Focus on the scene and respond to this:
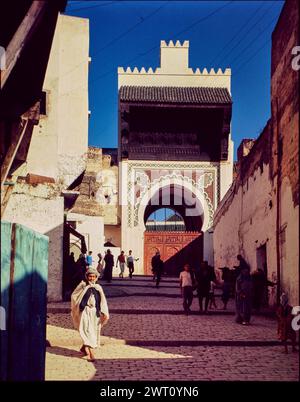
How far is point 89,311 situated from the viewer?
7910 millimetres

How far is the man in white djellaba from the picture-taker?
7.76m

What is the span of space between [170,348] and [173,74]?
2068 centimetres

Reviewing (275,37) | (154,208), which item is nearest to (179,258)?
(154,208)

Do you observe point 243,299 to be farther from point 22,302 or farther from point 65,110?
point 65,110

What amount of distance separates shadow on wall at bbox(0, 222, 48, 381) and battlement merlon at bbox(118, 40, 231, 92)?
22501 mm

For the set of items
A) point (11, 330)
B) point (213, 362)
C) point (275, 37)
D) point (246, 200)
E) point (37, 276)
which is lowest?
point (213, 362)

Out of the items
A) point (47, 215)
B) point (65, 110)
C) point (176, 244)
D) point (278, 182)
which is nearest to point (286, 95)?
point (278, 182)

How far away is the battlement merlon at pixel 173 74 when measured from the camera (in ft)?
90.0

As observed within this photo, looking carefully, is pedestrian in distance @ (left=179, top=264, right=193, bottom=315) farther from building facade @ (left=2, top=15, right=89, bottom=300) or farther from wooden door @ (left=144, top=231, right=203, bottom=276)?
wooden door @ (left=144, top=231, right=203, bottom=276)

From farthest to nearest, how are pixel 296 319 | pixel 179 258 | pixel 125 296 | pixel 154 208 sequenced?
pixel 154 208 → pixel 179 258 → pixel 125 296 → pixel 296 319

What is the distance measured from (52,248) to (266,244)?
14.6ft

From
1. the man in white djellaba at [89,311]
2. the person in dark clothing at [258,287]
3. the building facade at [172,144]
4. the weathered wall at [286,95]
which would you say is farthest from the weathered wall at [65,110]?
the building facade at [172,144]
